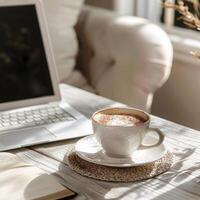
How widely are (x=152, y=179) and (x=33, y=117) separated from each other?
0.40 meters

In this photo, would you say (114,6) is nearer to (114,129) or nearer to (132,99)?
(132,99)

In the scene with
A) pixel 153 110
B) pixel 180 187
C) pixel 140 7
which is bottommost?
pixel 153 110

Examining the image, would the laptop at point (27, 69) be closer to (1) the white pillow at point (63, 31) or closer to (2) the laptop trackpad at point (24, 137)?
(2) the laptop trackpad at point (24, 137)

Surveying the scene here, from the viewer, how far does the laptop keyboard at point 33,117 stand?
1202 millimetres

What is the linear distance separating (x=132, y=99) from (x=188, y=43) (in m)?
0.28

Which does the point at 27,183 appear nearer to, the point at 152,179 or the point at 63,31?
the point at 152,179

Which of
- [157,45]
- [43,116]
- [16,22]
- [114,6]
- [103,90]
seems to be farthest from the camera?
[114,6]

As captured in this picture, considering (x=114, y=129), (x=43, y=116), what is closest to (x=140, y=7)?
(x=43, y=116)

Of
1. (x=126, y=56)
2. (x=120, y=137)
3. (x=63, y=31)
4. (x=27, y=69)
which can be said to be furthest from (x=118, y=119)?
(x=63, y=31)

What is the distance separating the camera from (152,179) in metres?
0.94

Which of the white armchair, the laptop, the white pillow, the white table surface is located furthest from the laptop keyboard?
the white pillow

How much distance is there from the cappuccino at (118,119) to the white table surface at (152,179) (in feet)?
0.35

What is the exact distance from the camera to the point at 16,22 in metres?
1.35

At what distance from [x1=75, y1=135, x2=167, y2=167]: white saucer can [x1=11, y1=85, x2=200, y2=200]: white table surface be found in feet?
0.11
